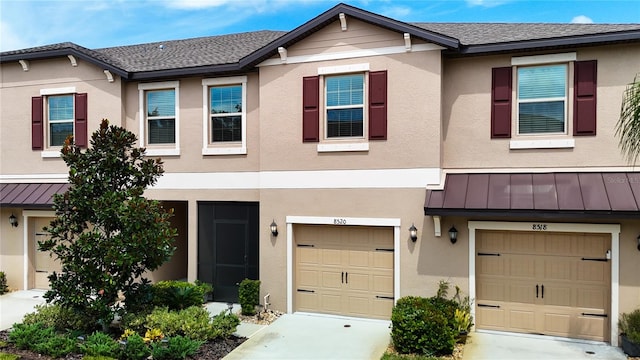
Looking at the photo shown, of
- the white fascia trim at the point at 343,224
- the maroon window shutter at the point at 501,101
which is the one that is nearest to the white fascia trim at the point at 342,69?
the maroon window shutter at the point at 501,101

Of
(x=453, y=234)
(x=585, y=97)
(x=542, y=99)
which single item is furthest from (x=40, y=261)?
(x=585, y=97)

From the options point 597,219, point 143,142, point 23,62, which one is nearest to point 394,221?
point 597,219

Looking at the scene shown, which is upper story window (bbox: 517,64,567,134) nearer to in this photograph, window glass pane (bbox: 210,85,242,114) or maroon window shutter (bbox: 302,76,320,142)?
maroon window shutter (bbox: 302,76,320,142)

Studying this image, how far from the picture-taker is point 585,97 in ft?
32.2

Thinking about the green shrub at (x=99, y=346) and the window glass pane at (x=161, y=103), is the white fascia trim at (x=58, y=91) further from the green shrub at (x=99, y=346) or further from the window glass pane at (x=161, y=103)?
the green shrub at (x=99, y=346)

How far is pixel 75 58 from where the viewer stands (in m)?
13.6

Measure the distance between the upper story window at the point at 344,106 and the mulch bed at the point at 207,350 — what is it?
212 inches

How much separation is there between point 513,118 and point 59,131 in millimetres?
13295

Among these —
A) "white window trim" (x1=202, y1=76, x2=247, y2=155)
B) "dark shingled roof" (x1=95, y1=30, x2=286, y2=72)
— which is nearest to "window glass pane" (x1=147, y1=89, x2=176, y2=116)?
"dark shingled roof" (x1=95, y1=30, x2=286, y2=72)

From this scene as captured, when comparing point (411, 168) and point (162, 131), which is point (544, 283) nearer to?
point (411, 168)

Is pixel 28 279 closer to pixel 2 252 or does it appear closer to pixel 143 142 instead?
pixel 2 252

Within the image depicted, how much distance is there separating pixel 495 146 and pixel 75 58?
12479 millimetres

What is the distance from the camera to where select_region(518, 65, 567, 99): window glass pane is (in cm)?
1009

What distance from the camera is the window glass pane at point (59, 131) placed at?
13.9m
